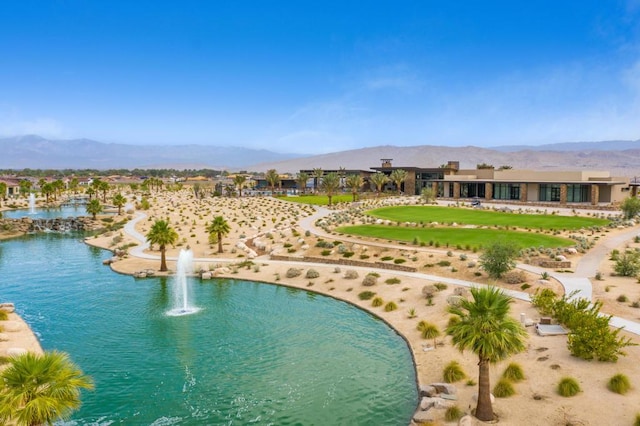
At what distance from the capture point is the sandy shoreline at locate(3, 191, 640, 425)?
18.2 m

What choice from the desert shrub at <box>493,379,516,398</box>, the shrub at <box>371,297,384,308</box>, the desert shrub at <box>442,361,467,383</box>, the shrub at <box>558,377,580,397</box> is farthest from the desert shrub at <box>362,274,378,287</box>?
the shrub at <box>558,377,580,397</box>

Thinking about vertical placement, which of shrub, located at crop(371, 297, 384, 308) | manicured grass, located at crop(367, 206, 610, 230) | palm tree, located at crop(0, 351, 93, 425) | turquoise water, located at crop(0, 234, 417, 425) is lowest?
turquoise water, located at crop(0, 234, 417, 425)

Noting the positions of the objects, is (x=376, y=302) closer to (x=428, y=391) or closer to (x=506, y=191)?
→ (x=428, y=391)

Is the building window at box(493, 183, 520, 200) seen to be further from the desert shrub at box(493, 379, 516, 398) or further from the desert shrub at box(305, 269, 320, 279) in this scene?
the desert shrub at box(493, 379, 516, 398)

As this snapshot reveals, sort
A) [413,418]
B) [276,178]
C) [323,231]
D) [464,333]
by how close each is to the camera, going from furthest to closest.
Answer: [276,178], [323,231], [413,418], [464,333]

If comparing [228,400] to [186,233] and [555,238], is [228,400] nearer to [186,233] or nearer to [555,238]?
[555,238]

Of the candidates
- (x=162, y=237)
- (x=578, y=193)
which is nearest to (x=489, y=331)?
(x=162, y=237)

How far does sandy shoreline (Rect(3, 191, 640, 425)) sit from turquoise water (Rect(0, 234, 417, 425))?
172 cm

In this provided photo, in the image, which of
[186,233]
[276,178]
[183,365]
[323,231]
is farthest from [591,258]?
[276,178]

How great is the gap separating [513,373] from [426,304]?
11522 millimetres

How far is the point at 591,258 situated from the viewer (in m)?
41.3

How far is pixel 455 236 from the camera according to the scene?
53719 mm

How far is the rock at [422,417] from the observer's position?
18.5 m

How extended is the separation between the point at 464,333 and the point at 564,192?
80.4 meters
